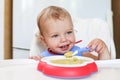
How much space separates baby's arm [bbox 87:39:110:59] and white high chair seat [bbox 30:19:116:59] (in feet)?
0.67

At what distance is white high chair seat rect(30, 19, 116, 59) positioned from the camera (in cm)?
106

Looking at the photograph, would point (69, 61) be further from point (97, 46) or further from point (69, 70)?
point (97, 46)

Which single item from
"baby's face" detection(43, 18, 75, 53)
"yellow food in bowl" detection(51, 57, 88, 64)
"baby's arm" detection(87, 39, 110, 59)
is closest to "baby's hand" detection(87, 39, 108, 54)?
"baby's arm" detection(87, 39, 110, 59)

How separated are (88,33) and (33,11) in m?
0.45

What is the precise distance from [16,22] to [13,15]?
59mm

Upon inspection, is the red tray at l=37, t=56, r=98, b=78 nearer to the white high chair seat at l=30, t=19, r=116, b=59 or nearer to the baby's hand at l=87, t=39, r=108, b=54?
the baby's hand at l=87, t=39, r=108, b=54

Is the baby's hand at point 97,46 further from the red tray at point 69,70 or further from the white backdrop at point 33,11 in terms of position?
the white backdrop at point 33,11

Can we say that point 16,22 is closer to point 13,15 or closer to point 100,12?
point 13,15

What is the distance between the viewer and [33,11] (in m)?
1.42

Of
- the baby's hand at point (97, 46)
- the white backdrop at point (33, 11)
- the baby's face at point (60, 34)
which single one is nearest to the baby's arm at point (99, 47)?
the baby's hand at point (97, 46)

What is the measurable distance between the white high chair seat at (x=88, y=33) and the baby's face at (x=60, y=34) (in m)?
0.17

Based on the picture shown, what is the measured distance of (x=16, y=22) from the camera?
1440 mm

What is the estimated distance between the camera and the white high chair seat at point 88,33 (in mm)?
1063

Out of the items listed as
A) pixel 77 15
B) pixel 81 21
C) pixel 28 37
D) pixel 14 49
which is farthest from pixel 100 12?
pixel 14 49
